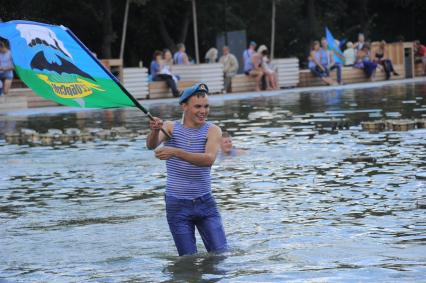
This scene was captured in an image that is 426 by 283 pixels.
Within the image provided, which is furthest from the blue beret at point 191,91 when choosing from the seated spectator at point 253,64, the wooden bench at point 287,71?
the wooden bench at point 287,71

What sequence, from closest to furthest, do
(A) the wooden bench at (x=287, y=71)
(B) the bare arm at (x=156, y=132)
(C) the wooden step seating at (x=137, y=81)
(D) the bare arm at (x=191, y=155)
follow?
(D) the bare arm at (x=191, y=155)
(B) the bare arm at (x=156, y=132)
(C) the wooden step seating at (x=137, y=81)
(A) the wooden bench at (x=287, y=71)

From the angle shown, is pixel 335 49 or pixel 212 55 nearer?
pixel 212 55

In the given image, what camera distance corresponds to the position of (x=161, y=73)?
35.6 meters

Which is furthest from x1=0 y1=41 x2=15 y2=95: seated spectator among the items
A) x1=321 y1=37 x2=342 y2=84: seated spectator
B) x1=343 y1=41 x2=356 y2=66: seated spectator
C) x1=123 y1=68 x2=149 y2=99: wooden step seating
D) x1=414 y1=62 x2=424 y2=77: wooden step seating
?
x1=414 y1=62 x2=424 y2=77: wooden step seating

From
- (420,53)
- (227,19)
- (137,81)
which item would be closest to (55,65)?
(137,81)

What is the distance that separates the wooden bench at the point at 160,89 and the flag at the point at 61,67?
26.0m

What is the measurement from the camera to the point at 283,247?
1030 centimetres

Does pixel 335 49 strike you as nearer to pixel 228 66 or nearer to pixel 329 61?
pixel 329 61

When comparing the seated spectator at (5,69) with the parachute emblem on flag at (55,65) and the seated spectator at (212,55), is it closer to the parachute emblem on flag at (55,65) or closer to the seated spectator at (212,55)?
the seated spectator at (212,55)

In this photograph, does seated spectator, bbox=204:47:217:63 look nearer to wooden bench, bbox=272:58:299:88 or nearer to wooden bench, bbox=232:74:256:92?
wooden bench, bbox=232:74:256:92

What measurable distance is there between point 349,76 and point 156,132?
34654 mm

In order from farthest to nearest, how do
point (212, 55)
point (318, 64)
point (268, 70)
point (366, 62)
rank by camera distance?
1. point (366, 62)
2. point (318, 64)
3. point (212, 55)
4. point (268, 70)

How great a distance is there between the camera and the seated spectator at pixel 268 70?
38594 millimetres

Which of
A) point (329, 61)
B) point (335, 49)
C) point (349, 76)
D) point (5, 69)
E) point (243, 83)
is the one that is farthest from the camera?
point (349, 76)
